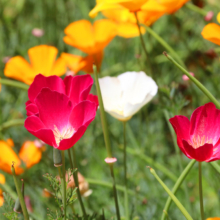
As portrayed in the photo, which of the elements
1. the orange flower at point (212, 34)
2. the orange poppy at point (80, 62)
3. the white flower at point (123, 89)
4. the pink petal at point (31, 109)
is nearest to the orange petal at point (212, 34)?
the orange flower at point (212, 34)

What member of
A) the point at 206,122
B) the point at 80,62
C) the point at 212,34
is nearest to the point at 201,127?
the point at 206,122

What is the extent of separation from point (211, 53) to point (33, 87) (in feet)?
1.62

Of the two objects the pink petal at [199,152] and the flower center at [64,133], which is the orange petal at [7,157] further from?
the pink petal at [199,152]

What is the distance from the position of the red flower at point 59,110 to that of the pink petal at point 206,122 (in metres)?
0.11

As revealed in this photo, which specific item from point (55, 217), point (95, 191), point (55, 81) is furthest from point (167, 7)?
point (95, 191)

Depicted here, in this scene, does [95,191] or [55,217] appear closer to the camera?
[55,217]

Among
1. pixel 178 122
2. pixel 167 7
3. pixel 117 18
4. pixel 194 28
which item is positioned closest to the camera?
pixel 178 122

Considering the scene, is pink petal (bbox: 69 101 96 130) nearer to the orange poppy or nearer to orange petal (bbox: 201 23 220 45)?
orange petal (bbox: 201 23 220 45)

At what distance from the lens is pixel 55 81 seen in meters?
0.38

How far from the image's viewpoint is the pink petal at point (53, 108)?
34cm

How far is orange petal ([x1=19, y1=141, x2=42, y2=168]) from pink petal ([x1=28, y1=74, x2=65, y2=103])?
32 centimetres

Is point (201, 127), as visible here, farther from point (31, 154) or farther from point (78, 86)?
point (31, 154)

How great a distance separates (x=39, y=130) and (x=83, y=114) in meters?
0.05

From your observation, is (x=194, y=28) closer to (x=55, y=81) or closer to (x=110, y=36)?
(x=110, y=36)
